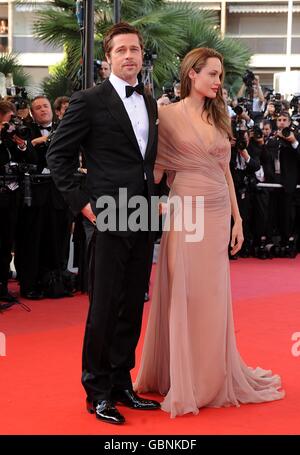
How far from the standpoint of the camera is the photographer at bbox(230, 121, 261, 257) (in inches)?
350

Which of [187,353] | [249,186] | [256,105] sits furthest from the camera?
[256,105]

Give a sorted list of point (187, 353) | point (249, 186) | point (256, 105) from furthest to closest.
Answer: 1. point (256, 105)
2. point (249, 186)
3. point (187, 353)

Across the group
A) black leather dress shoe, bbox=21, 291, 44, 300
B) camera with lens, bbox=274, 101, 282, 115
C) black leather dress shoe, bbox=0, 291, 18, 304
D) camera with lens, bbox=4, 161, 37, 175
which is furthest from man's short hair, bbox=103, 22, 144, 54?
camera with lens, bbox=274, 101, 282, 115

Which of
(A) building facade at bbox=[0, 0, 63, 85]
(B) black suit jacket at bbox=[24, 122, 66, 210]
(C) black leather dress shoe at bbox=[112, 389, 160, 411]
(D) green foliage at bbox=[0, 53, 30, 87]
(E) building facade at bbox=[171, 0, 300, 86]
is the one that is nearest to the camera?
(C) black leather dress shoe at bbox=[112, 389, 160, 411]

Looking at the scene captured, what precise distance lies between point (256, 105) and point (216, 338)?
7761mm

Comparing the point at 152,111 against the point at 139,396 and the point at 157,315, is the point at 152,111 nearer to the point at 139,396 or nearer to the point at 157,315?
the point at 157,315

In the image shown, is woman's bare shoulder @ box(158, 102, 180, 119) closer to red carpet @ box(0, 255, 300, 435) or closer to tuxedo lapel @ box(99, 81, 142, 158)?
tuxedo lapel @ box(99, 81, 142, 158)

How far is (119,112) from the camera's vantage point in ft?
12.5

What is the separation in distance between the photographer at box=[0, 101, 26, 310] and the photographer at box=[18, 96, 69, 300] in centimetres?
16

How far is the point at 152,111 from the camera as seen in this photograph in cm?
398

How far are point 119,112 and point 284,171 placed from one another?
598 cm

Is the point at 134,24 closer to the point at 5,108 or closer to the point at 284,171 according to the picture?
the point at 284,171

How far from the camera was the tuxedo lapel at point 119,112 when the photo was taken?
3.79 m
